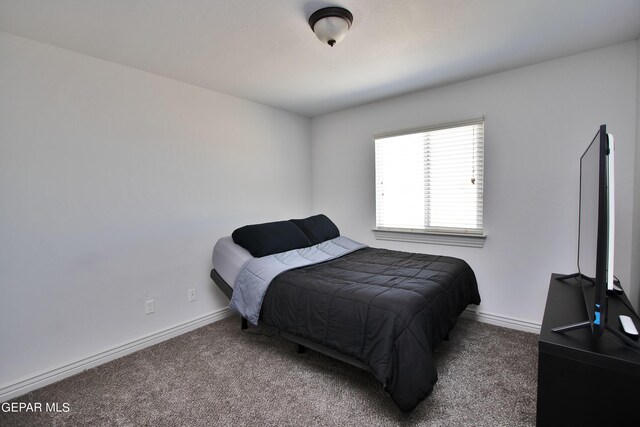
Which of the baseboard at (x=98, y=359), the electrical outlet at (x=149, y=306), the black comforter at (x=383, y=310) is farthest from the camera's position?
the electrical outlet at (x=149, y=306)

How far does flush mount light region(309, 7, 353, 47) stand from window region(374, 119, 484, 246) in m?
1.65

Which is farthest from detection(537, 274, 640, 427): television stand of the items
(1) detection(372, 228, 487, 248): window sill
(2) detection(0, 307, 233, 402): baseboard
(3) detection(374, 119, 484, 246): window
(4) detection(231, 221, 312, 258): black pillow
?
(2) detection(0, 307, 233, 402): baseboard

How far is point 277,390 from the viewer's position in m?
1.97

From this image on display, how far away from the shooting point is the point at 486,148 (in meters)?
2.84

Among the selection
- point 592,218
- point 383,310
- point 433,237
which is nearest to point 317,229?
point 433,237

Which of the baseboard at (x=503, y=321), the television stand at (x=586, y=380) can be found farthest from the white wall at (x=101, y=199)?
the television stand at (x=586, y=380)

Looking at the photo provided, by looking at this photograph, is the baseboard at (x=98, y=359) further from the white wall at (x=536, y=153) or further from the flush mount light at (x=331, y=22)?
the flush mount light at (x=331, y=22)

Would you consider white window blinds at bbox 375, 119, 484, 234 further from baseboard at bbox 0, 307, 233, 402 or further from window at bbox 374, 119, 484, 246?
baseboard at bbox 0, 307, 233, 402

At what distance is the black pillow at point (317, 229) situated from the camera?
3.32 metres

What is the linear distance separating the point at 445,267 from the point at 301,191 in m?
2.25

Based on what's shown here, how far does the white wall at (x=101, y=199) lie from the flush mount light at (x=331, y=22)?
166cm

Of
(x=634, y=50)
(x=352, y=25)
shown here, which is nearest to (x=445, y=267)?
(x=352, y=25)

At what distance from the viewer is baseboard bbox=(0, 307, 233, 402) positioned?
1971 millimetres

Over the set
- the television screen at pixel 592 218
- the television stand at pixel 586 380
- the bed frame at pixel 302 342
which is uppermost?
the television screen at pixel 592 218
